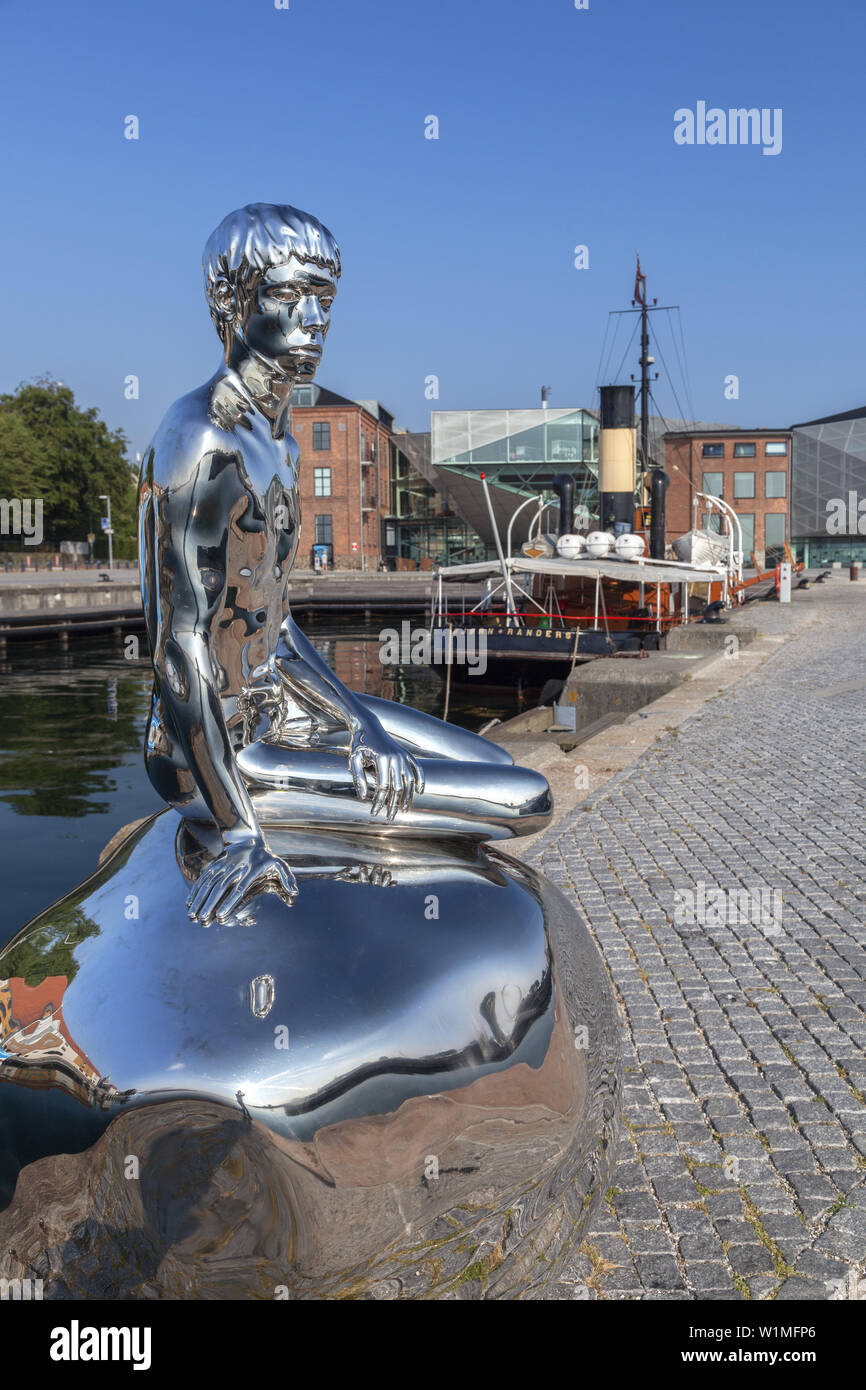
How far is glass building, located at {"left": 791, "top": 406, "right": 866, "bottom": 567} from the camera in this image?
7644cm

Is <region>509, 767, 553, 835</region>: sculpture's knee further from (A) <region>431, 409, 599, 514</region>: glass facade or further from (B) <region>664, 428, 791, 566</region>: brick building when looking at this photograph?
(B) <region>664, 428, 791, 566</region>: brick building

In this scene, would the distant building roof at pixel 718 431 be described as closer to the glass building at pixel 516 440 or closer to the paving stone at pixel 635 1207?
the glass building at pixel 516 440

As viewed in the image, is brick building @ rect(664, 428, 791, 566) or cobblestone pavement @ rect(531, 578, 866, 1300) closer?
cobblestone pavement @ rect(531, 578, 866, 1300)

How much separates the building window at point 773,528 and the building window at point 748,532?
0.96m

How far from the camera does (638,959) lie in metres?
5.15

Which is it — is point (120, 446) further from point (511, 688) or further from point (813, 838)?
point (813, 838)

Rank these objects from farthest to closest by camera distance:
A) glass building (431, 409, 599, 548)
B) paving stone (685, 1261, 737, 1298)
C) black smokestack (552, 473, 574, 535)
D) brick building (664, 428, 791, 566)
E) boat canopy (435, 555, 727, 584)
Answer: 1. brick building (664, 428, 791, 566)
2. glass building (431, 409, 599, 548)
3. black smokestack (552, 473, 574, 535)
4. boat canopy (435, 555, 727, 584)
5. paving stone (685, 1261, 737, 1298)

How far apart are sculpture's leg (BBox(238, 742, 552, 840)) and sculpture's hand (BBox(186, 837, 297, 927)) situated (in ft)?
1.26

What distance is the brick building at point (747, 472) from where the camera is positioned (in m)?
69.9

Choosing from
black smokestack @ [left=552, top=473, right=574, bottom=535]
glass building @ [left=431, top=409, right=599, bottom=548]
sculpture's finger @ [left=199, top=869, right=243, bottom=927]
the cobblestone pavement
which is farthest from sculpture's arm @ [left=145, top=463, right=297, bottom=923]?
glass building @ [left=431, top=409, right=599, bottom=548]

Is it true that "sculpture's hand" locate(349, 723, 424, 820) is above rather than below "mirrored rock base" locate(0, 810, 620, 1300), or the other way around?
above

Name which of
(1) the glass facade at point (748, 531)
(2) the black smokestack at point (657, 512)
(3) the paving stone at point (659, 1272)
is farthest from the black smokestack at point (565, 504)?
(1) the glass facade at point (748, 531)

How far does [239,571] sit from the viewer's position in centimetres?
262

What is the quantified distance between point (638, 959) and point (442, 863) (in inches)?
100.0
